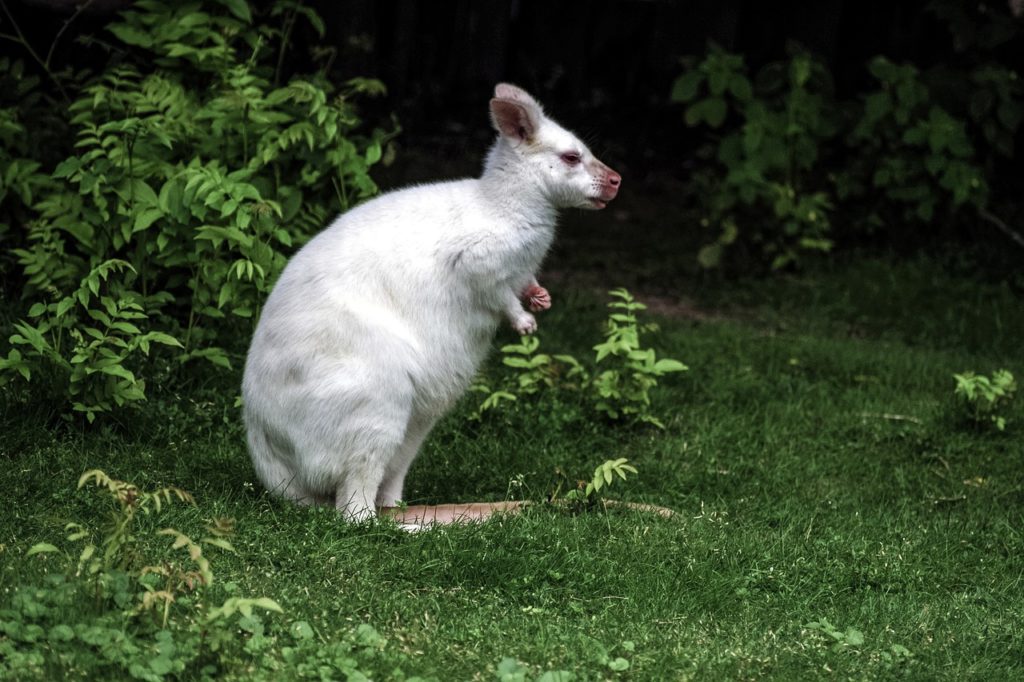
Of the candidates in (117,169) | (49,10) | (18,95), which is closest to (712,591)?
(117,169)

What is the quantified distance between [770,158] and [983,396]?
2.98m

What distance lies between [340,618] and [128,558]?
622mm

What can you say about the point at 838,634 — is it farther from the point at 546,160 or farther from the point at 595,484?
the point at 546,160

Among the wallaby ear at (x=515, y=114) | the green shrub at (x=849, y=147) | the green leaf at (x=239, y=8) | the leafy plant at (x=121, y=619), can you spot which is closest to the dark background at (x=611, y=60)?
the green shrub at (x=849, y=147)

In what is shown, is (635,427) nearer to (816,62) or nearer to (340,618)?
(340,618)

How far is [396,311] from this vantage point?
15.4 feet

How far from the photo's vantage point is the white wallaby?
4.52 meters

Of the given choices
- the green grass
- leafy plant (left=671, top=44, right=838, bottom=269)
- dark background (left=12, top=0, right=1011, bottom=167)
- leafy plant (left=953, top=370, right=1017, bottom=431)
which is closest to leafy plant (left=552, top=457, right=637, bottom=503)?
the green grass

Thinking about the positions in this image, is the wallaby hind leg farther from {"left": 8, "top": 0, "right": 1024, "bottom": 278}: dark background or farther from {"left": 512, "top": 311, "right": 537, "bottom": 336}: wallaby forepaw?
{"left": 8, "top": 0, "right": 1024, "bottom": 278}: dark background

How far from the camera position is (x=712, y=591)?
4430mm

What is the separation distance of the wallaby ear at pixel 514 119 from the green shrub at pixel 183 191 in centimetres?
124

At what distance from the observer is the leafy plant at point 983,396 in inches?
246

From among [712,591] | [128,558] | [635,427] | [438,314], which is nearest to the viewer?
[128,558]

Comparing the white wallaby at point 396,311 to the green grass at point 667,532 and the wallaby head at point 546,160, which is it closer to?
the wallaby head at point 546,160
